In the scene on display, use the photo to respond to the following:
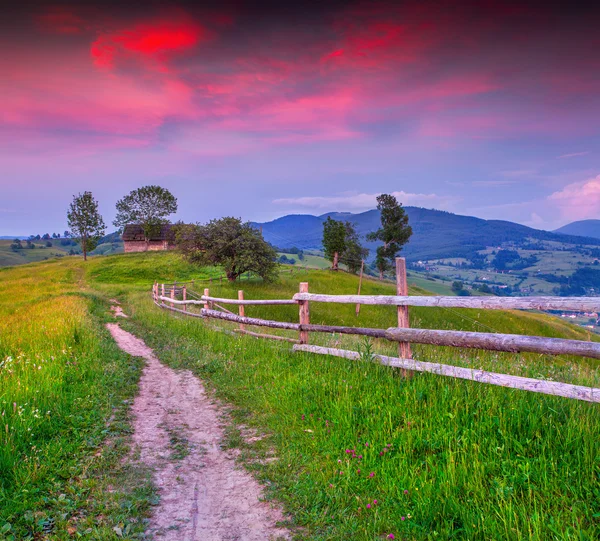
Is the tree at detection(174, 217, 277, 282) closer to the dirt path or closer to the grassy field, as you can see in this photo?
the grassy field

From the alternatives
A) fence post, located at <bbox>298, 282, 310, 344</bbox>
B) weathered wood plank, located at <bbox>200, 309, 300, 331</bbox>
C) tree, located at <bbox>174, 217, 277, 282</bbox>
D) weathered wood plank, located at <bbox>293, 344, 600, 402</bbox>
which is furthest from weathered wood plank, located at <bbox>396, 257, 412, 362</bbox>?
tree, located at <bbox>174, 217, 277, 282</bbox>

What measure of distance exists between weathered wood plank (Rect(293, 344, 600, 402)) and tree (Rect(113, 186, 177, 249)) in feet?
268

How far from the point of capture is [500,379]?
4.81 meters

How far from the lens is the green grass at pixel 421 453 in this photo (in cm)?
334

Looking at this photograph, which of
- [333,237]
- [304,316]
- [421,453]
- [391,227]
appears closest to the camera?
[421,453]

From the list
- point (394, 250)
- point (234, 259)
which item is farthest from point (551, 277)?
point (234, 259)

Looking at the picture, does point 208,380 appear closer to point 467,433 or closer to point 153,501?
point 153,501

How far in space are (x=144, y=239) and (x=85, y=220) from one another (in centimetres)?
1416

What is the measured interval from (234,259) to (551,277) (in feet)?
537

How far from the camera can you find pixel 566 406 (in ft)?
14.7

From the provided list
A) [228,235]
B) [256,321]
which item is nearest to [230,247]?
[228,235]

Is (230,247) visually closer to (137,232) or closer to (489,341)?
(489,341)

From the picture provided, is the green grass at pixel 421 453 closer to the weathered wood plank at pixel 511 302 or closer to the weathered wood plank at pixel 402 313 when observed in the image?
the weathered wood plank at pixel 402 313

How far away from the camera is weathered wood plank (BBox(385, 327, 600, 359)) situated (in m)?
4.16
